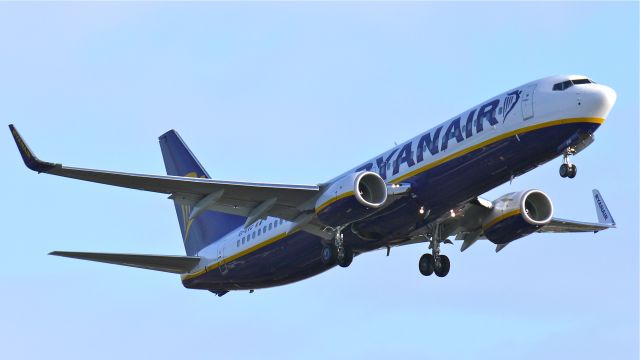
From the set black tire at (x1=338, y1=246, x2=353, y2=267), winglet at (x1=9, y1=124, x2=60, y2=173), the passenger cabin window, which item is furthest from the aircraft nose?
winglet at (x1=9, y1=124, x2=60, y2=173)

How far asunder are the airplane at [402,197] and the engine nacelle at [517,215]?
0.15 ft

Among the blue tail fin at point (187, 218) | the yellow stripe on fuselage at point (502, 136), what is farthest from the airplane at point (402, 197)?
the blue tail fin at point (187, 218)

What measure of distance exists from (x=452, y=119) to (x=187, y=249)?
56.5 ft

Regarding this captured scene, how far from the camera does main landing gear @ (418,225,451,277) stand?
47.5m

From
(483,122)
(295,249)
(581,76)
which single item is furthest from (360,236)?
(581,76)

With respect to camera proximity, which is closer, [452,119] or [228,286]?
[452,119]

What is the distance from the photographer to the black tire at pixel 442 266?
47.6m

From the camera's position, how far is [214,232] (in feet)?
174

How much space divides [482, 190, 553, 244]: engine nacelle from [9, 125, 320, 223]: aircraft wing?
293 inches

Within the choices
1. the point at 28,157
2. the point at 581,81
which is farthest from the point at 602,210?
the point at 28,157

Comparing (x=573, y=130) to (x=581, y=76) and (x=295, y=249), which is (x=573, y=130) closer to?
(x=581, y=76)

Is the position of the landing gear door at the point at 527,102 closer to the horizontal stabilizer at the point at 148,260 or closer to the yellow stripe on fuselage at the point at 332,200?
the yellow stripe on fuselage at the point at 332,200

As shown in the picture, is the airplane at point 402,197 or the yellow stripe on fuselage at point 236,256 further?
the yellow stripe on fuselage at point 236,256

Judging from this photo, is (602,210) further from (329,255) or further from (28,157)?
(28,157)
